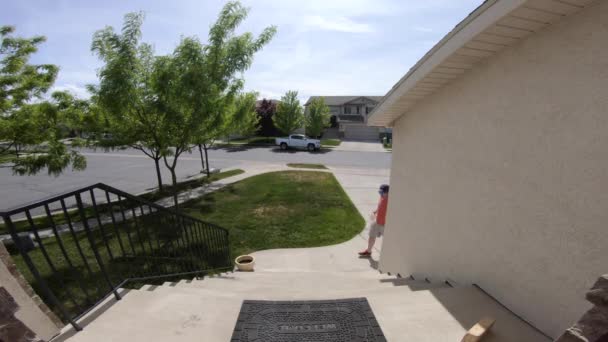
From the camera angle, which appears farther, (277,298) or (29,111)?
(29,111)

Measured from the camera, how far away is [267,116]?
38000 mm

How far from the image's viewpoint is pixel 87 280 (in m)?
5.19

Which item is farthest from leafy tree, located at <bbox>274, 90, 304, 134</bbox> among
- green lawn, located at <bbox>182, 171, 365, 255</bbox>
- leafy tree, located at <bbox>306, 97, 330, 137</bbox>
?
green lawn, located at <bbox>182, 171, 365, 255</bbox>

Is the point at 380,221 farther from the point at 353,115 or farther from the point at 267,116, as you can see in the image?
the point at 353,115

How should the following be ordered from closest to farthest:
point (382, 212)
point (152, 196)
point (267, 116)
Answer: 1. point (382, 212)
2. point (152, 196)
3. point (267, 116)

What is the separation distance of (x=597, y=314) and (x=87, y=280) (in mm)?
6858

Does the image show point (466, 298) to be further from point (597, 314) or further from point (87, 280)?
point (87, 280)

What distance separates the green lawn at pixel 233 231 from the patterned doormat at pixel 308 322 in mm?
1845

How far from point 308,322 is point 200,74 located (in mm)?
5987

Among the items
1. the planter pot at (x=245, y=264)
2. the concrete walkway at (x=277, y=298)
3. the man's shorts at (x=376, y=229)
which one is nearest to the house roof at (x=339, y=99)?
the man's shorts at (x=376, y=229)

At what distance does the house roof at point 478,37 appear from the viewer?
2236 mm

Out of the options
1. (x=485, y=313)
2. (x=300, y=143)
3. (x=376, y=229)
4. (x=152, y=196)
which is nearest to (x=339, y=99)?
(x=300, y=143)

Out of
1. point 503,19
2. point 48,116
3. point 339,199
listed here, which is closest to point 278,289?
point 503,19

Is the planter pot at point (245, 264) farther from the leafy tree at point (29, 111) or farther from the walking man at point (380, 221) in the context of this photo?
the leafy tree at point (29, 111)
